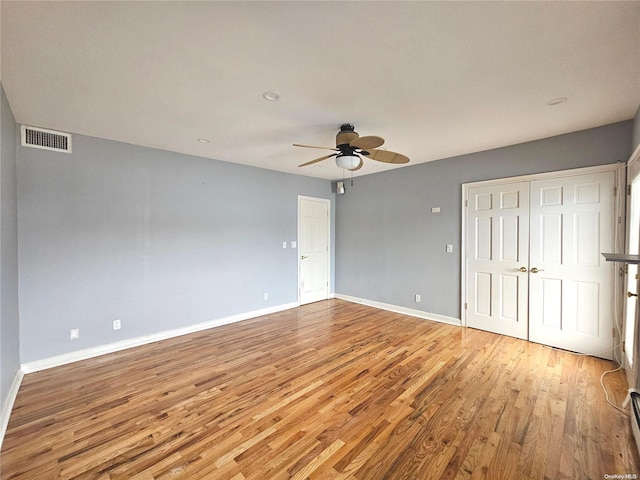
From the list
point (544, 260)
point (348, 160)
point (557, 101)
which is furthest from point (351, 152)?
point (544, 260)

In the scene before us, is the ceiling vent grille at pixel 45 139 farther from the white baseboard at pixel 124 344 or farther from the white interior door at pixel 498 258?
the white interior door at pixel 498 258

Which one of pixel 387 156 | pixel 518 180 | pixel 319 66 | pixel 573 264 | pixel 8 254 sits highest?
pixel 319 66

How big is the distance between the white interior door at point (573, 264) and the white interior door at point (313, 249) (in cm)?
357

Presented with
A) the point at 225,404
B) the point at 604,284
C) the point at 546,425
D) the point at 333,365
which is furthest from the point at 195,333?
the point at 604,284

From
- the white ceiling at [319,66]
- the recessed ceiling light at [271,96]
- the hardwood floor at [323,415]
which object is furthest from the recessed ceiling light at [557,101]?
the hardwood floor at [323,415]

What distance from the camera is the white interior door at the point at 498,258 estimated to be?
11.8 feet

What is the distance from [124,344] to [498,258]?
5.14 meters

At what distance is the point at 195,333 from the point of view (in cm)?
394

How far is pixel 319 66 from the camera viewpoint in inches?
75.1

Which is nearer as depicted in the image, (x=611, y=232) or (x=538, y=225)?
(x=611, y=232)

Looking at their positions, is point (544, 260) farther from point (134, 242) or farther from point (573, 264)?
point (134, 242)

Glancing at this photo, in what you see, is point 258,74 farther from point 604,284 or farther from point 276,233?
point 604,284

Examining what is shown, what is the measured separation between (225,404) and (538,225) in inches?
162

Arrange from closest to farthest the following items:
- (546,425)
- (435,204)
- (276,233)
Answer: (546,425) → (435,204) → (276,233)
